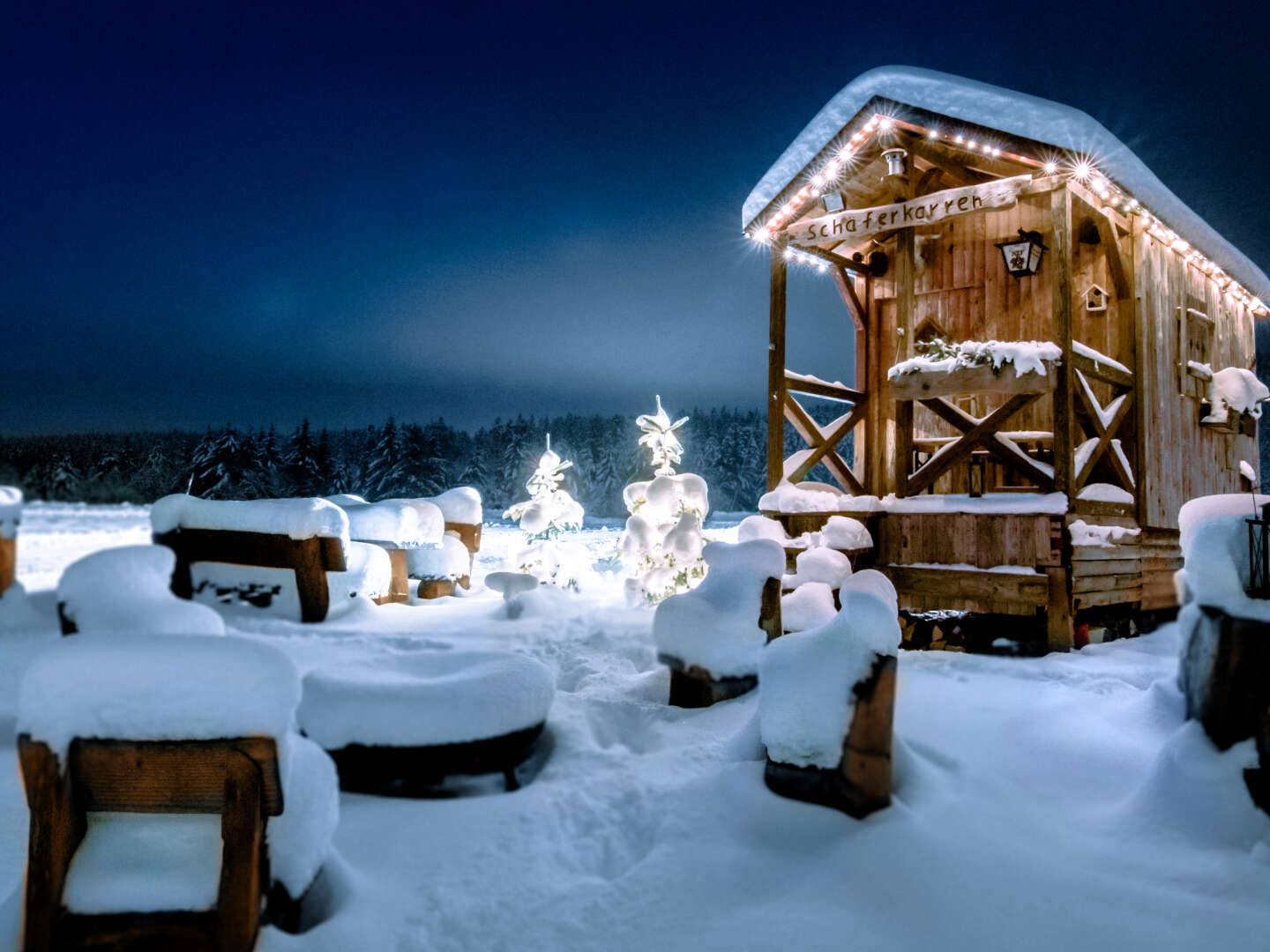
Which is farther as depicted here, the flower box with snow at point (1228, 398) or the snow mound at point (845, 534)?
the flower box with snow at point (1228, 398)

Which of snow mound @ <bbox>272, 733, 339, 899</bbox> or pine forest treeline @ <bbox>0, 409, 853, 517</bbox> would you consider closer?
pine forest treeline @ <bbox>0, 409, 853, 517</bbox>

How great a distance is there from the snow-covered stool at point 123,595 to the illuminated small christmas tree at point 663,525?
326 inches

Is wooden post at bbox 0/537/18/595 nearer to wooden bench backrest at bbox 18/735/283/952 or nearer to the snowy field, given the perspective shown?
the snowy field

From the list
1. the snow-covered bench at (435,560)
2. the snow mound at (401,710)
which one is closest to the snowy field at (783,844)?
the snow mound at (401,710)

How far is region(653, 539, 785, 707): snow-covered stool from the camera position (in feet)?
17.4

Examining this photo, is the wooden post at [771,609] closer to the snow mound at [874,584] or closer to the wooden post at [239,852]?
the snow mound at [874,584]

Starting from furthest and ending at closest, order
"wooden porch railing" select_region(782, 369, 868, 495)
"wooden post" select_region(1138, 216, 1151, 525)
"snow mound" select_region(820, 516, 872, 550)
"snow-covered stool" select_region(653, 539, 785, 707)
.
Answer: "wooden porch railing" select_region(782, 369, 868, 495), "wooden post" select_region(1138, 216, 1151, 525), "snow mound" select_region(820, 516, 872, 550), "snow-covered stool" select_region(653, 539, 785, 707)

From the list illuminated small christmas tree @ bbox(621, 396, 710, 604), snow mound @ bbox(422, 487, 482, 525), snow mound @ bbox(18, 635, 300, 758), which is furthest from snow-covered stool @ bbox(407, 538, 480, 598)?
snow mound @ bbox(18, 635, 300, 758)

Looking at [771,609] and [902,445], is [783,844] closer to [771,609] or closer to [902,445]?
[771,609]

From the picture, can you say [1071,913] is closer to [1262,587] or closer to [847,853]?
[847,853]

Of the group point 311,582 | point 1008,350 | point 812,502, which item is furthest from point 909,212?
point 311,582

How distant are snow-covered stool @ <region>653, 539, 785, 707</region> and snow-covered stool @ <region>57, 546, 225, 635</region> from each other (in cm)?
410

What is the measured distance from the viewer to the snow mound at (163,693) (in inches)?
75.8

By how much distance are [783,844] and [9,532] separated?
10.1 feet
